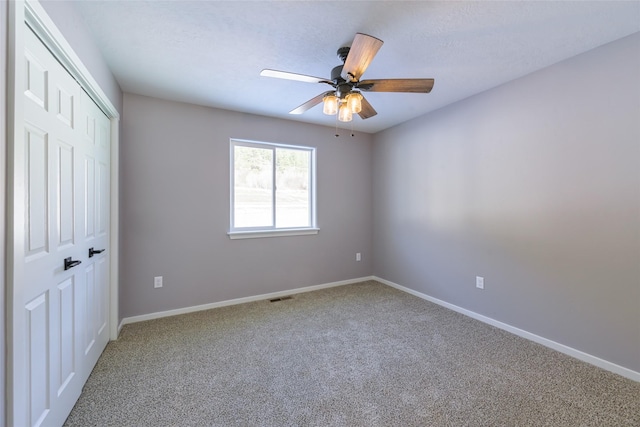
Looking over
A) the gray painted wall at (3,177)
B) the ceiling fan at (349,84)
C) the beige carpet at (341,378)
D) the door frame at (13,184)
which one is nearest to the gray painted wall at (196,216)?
the beige carpet at (341,378)

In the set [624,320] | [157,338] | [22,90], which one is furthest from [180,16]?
[624,320]

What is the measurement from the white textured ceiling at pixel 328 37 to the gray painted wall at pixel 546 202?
32 centimetres

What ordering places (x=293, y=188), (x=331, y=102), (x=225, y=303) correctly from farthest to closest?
1. (x=293, y=188)
2. (x=225, y=303)
3. (x=331, y=102)

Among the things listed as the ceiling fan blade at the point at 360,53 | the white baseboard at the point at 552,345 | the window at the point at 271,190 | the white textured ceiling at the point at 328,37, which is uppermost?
the white textured ceiling at the point at 328,37

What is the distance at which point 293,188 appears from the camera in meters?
3.82

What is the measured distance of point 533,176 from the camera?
2.40 m

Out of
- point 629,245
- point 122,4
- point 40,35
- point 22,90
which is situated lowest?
point 629,245

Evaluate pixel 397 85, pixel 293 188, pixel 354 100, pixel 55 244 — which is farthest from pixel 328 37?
pixel 293 188

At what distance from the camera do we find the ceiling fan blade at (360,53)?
1.45 meters

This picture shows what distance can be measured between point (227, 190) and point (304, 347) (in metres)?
2.00

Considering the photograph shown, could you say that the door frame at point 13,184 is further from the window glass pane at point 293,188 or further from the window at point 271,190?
the window glass pane at point 293,188

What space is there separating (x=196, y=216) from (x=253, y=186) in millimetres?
804

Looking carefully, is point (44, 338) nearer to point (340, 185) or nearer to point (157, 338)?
point (157, 338)

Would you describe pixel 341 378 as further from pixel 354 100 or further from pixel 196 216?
pixel 196 216
